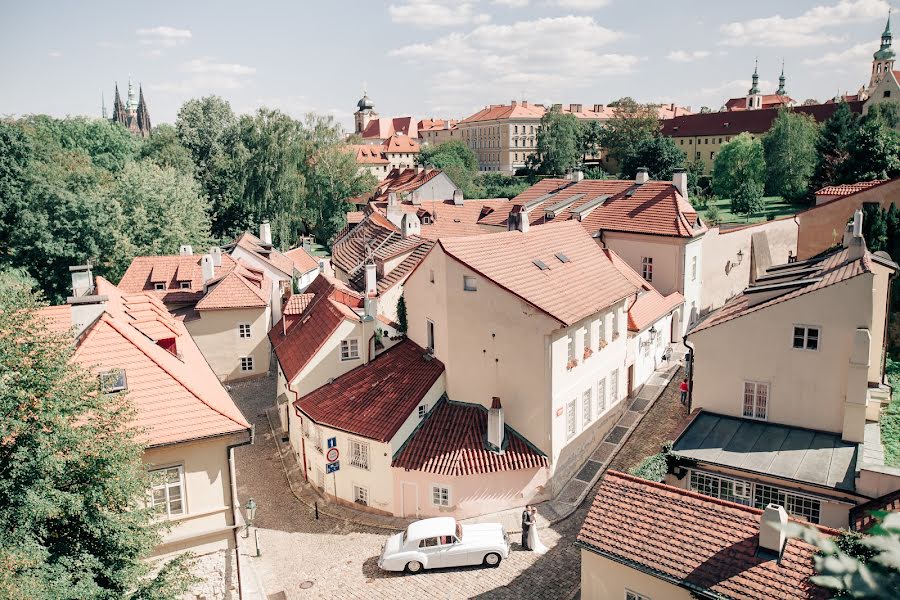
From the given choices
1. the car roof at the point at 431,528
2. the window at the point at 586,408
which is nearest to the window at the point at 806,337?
the window at the point at 586,408

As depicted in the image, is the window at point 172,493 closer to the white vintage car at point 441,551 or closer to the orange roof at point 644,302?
the white vintage car at point 441,551

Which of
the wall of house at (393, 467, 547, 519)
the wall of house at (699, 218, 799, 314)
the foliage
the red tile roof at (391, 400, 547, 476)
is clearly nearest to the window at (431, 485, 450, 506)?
the wall of house at (393, 467, 547, 519)

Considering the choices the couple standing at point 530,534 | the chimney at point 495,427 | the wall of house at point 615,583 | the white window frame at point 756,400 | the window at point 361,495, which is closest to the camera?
the wall of house at point 615,583

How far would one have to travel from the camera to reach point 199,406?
16.3 metres

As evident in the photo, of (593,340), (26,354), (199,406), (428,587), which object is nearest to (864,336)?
(593,340)

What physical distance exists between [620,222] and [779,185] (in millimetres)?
39912

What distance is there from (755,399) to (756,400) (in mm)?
39

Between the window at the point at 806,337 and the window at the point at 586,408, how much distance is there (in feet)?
23.5

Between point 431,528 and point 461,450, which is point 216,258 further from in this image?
point 431,528

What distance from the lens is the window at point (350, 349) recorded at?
25203 millimetres

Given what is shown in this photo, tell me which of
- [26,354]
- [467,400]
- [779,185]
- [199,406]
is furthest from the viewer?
[779,185]

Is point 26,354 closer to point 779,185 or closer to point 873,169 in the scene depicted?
point 873,169

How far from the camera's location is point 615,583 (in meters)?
14.1

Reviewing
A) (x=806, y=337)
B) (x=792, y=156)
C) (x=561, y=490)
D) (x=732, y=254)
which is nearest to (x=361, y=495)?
(x=561, y=490)
